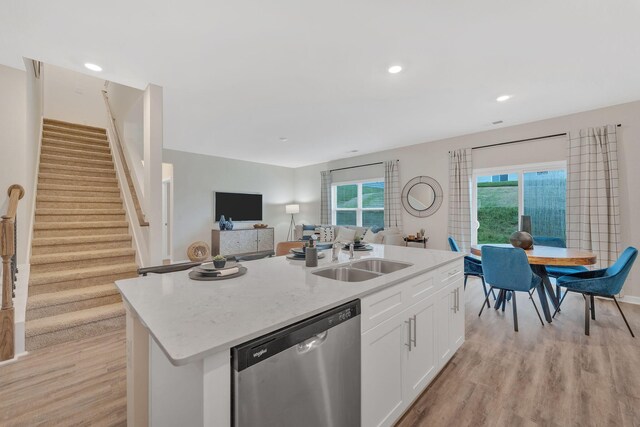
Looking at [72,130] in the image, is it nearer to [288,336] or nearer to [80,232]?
[80,232]

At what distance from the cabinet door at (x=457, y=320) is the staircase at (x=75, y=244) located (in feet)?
10.0

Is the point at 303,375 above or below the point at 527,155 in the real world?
below

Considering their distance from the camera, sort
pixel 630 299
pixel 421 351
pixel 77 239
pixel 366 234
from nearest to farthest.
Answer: pixel 421 351 → pixel 77 239 → pixel 630 299 → pixel 366 234

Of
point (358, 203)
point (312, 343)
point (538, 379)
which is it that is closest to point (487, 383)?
point (538, 379)

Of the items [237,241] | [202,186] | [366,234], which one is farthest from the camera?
[237,241]

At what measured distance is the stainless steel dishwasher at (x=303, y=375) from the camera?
0.84 m

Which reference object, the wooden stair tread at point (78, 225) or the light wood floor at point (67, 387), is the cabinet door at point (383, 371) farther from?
the wooden stair tread at point (78, 225)

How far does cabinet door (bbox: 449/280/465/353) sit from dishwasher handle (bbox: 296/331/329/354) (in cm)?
142

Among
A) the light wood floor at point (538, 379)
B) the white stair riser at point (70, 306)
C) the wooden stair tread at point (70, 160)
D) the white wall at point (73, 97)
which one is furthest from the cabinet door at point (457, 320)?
the white wall at point (73, 97)

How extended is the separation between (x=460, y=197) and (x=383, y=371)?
162 inches

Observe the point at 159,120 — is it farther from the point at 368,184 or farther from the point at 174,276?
the point at 368,184

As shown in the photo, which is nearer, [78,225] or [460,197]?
[78,225]

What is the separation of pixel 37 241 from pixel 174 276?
283cm

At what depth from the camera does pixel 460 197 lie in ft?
15.6
